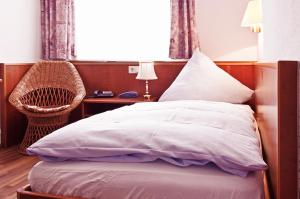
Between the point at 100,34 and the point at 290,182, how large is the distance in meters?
3.41

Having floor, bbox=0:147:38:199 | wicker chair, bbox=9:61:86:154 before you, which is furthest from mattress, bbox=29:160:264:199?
wicker chair, bbox=9:61:86:154

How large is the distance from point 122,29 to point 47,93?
1147mm

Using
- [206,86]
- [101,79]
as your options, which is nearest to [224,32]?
[206,86]

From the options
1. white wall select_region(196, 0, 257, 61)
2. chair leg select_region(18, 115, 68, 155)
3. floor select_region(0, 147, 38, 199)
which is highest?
white wall select_region(196, 0, 257, 61)

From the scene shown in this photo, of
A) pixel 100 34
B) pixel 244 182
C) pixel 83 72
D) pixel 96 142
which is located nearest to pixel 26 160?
pixel 83 72

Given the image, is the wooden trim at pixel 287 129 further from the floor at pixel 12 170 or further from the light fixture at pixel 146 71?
the light fixture at pixel 146 71

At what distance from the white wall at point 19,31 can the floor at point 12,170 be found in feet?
3.32

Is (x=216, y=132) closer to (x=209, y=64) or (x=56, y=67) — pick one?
(x=209, y=64)

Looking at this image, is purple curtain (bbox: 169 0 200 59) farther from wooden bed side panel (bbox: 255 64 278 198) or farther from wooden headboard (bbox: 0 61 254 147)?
wooden bed side panel (bbox: 255 64 278 198)

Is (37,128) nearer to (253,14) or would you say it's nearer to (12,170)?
(12,170)

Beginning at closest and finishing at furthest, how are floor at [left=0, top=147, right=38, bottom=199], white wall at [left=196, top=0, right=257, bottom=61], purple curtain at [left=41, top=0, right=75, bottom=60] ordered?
floor at [left=0, top=147, right=38, bottom=199], white wall at [left=196, top=0, right=257, bottom=61], purple curtain at [left=41, top=0, right=75, bottom=60]

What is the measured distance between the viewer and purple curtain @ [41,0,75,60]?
Answer: 407 centimetres

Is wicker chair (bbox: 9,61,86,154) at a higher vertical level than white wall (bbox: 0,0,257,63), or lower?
lower

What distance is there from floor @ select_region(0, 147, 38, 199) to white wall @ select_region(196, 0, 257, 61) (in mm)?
2151
